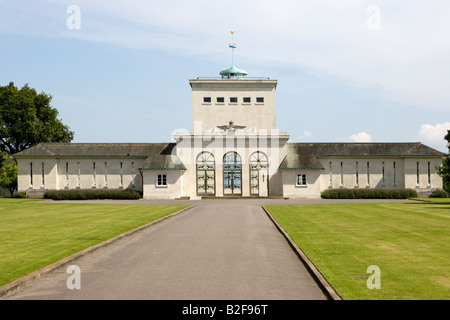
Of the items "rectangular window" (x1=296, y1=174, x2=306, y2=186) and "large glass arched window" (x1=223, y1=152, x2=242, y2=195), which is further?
"large glass arched window" (x1=223, y1=152, x2=242, y2=195)

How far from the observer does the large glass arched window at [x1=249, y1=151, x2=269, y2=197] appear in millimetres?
51469

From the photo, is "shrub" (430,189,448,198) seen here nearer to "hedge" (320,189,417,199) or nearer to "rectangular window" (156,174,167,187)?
"hedge" (320,189,417,199)

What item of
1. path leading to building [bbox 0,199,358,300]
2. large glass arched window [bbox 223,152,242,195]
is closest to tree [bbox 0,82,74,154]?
large glass arched window [bbox 223,152,242,195]

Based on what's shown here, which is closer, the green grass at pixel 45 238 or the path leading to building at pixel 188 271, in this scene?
the path leading to building at pixel 188 271

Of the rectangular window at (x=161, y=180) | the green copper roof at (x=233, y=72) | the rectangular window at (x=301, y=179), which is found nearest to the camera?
the rectangular window at (x=301, y=179)

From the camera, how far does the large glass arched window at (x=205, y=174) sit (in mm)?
51906

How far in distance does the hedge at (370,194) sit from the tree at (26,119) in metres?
42.6

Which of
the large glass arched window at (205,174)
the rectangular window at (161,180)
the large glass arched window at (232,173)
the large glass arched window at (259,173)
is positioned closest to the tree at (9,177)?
the rectangular window at (161,180)

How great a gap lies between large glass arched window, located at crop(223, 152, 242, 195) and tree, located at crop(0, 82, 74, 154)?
30.9 metres

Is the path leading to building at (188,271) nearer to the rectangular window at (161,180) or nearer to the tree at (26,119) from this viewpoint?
the rectangular window at (161,180)

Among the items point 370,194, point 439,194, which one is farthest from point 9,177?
point 439,194
